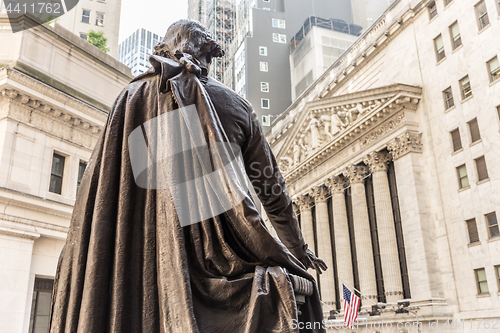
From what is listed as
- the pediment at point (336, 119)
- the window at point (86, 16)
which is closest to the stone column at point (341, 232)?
the pediment at point (336, 119)

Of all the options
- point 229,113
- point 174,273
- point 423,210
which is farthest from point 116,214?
point 423,210

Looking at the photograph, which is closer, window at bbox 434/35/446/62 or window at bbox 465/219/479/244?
window at bbox 465/219/479/244

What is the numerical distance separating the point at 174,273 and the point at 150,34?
68851 millimetres

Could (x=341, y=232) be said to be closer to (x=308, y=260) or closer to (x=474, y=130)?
(x=474, y=130)

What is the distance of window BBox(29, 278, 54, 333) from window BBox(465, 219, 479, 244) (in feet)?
70.6

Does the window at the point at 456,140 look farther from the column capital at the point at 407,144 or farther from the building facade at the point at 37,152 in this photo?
the building facade at the point at 37,152

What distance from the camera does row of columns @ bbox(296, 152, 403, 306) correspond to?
29609mm

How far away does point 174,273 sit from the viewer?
6.72 ft

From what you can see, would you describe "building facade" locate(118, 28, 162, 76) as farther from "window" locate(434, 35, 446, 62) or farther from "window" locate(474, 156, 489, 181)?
"window" locate(474, 156, 489, 181)

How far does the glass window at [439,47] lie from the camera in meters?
29.1

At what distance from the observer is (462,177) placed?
86.7 ft

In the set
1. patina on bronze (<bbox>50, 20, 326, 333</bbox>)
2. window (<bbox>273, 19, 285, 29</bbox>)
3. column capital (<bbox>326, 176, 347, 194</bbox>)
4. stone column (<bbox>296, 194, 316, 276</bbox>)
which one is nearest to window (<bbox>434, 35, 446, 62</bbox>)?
column capital (<bbox>326, 176, 347, 194</bbox>)

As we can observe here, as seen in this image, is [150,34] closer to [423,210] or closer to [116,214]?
[423,210]

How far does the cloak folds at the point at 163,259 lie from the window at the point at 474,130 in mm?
26150
